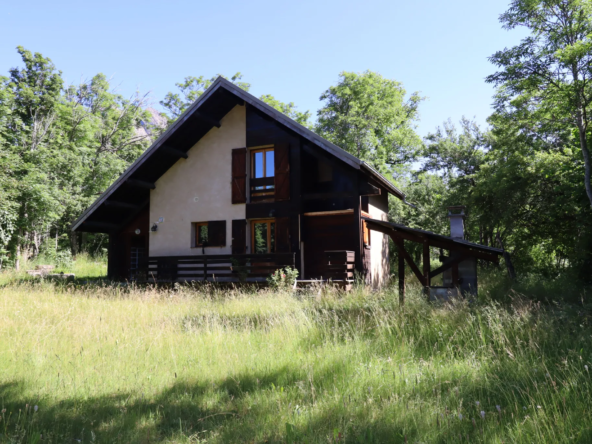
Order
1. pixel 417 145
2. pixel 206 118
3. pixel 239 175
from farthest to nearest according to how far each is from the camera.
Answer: pixel 417 145 < pixel 206 118 < pixel 239 175

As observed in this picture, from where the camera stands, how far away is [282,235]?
1298 cm

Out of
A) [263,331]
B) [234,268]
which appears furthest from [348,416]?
[234,268]

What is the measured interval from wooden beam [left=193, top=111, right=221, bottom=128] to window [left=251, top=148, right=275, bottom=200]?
67.8 inches

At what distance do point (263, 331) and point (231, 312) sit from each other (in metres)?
2.19

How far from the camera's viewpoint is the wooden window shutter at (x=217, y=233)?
1381 cm

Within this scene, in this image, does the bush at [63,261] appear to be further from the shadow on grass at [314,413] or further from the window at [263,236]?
the shadow on grass at [314,413]

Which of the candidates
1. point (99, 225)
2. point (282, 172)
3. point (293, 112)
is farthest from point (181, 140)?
point (293, 112)

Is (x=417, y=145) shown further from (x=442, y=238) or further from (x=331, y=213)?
(x=442, y=238)

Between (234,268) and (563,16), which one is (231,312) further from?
(563,16)

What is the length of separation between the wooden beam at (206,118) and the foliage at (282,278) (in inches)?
236

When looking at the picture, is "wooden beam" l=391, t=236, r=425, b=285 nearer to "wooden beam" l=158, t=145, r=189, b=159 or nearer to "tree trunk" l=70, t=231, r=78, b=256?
"wooden beam" l=158, t=145, r=189, b=159

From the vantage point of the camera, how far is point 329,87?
27.2m

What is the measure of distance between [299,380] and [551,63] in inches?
434

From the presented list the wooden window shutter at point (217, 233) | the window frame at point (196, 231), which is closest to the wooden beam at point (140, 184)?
the window frame at point (196, 231)
